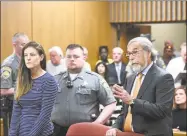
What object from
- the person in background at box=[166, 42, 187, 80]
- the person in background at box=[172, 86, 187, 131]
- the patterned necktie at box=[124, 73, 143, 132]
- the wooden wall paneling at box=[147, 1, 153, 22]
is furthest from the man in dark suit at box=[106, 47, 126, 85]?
the patterned necktie at box=[124, 73, 143, 132]

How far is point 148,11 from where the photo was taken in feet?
31.7

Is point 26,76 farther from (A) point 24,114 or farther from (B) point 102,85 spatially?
(B) point 102,85

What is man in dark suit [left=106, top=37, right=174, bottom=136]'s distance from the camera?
2.76m

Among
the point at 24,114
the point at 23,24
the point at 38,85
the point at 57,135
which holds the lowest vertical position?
the point at 57,135

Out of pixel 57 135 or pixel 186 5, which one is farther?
pixel 186 5

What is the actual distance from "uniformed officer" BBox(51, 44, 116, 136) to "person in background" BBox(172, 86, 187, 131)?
1237mm

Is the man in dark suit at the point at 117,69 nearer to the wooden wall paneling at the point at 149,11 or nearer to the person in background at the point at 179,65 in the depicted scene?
the person in background at the point at 179,65

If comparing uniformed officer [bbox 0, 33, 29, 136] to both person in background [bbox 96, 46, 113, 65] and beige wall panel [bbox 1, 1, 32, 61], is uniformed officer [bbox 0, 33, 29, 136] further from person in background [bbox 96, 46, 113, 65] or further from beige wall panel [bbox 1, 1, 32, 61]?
person in background [bbox 96, 46, 113, 65]

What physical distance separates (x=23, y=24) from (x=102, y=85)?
3884 mm

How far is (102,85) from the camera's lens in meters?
3.78

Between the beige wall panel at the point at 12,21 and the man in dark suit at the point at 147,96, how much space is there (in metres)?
4.31

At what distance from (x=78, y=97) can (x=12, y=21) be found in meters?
3.70

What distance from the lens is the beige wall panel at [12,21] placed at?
6891 millimetres

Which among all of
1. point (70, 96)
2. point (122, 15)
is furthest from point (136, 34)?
point (70, 96)
